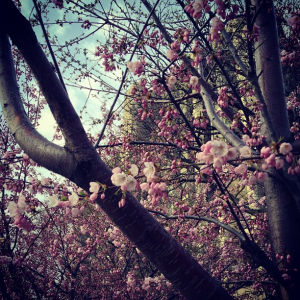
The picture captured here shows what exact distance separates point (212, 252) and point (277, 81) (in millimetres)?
5126

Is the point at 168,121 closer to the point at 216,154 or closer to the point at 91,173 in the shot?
the point at 216,154

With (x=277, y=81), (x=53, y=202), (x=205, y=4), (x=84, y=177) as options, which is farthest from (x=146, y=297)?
(x=205, y=4)

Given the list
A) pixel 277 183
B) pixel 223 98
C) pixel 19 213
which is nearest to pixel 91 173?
pixel 19 213

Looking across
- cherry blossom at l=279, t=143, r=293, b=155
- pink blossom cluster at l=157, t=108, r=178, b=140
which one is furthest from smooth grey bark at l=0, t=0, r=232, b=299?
pink blossom cluster at l=157, t=108, r=178, b=140

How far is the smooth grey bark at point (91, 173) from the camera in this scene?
1.39 meters

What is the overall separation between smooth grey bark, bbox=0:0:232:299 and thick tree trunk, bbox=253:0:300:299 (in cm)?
110

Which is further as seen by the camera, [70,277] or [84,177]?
[70,277]

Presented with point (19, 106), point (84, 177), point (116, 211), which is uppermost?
point (19, 106)

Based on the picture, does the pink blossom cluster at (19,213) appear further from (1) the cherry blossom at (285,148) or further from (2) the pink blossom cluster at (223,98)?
(2) the pink blossom cluster at (223,98)

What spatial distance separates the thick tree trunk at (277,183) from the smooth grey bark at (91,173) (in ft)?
3.61

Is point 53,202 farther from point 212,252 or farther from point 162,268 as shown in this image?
point 212,252

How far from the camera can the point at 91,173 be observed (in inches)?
56.8

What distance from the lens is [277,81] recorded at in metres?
2.65

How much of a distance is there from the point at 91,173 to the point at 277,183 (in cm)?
205
